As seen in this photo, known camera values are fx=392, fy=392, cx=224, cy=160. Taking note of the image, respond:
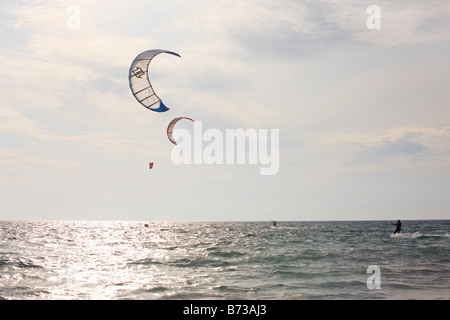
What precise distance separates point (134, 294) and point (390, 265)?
12.6 m

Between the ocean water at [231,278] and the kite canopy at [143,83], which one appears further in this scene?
the kite canopy at [143,83]

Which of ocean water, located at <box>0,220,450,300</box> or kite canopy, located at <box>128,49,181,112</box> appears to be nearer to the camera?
ocean water, located at <box>0,220,450,300</box>

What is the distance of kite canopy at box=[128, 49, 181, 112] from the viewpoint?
54.4 ft

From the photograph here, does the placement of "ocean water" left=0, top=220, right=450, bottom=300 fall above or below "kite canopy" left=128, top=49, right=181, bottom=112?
below

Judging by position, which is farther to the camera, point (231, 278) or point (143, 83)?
point (143, 83)

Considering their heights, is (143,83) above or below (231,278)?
above

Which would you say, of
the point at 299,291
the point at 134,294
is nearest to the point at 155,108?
the point at 134,294

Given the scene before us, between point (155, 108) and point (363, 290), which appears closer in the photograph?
point (363, 290)

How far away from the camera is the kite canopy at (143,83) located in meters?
16.6

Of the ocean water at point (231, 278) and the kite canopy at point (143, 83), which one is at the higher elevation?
the kite canopy at point (143, 83)

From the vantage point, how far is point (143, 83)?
55.5 feet
